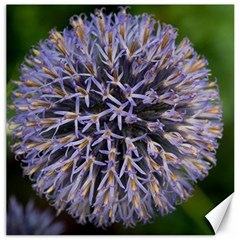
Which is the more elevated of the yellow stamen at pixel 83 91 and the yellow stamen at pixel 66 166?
the yellow stamen at pixel 83 91

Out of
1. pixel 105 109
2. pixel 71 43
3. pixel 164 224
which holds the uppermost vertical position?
pixel 71 43

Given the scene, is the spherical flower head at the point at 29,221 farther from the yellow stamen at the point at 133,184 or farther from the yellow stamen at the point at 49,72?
the yellow stamen at the point at 49,72

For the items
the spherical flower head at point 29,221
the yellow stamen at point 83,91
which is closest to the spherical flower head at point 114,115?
the yellow stamen at point 83,91

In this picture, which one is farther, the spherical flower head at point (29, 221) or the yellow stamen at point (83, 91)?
the spherical flower head at point (29, 221)

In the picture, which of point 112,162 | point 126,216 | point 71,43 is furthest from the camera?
point 126,216

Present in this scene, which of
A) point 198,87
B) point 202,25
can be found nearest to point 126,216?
point 198,87

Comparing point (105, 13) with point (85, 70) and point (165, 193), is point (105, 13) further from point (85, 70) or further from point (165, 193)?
point (165, 193)

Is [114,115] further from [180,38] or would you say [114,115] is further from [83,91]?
[180,38]
